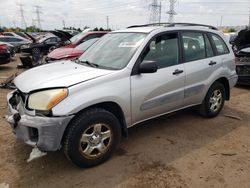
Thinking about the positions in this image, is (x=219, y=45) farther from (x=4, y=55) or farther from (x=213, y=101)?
(x=4, y=55)

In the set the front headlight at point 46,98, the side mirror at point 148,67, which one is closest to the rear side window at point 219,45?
the side mirror at point 148,67

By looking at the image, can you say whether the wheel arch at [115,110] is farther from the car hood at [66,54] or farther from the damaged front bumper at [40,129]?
the car hood at [66,54]

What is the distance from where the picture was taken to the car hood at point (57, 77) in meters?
2.98

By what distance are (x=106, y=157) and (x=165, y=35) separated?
2033mm

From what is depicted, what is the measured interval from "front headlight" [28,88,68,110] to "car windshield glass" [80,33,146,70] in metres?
A: 0.87

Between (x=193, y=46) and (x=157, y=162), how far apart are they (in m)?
2.09

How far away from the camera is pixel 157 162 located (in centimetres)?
334

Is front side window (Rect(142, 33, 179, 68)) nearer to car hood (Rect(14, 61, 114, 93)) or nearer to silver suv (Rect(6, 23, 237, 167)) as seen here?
silver suv (Rect(6, 23, 237, 167))

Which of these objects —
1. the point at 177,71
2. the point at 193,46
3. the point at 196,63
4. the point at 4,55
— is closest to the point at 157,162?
the point at 177,71

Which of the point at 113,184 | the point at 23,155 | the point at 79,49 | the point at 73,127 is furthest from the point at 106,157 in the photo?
the point at 79,49

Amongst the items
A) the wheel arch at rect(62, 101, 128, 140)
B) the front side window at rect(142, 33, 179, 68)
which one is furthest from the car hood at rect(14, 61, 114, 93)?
the front side window at rect(142, 33, 179, 68)

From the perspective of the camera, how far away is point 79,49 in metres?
8.02

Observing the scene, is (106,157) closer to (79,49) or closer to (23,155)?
(23,155)

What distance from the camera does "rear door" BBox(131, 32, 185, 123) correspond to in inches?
136
